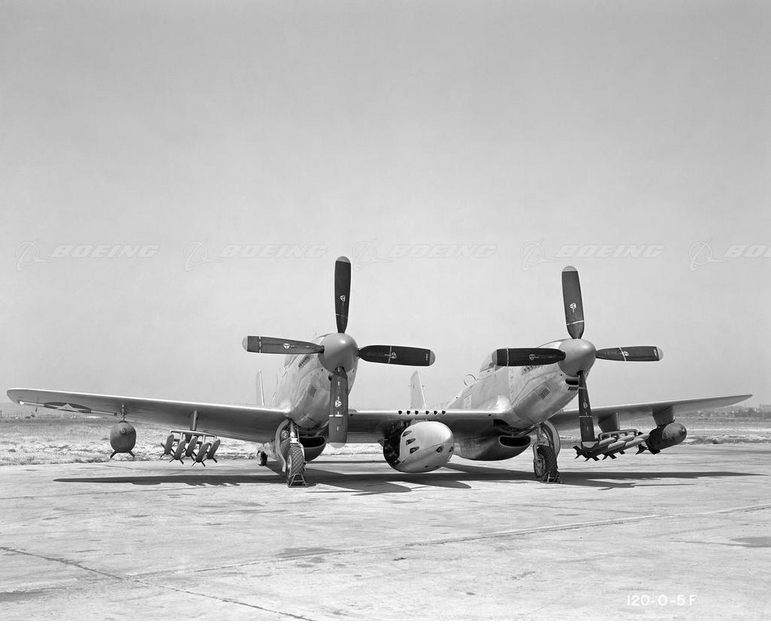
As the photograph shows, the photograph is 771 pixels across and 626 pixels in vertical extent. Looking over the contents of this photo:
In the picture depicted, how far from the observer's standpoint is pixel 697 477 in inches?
928

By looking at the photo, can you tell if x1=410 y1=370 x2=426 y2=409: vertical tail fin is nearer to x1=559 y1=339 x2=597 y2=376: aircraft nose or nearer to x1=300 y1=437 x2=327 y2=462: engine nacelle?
x1=300 y1=437 x2=327 y2=462: engine nacelle

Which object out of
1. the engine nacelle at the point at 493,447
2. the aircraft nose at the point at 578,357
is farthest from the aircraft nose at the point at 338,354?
the engine nacelle at the point at 493,447

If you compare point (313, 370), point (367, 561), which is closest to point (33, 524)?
point (367, 561)

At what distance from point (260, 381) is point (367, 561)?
92.6 feet

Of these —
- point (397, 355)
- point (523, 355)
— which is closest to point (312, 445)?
point (397, 355)

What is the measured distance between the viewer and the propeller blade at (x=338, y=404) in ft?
65.6

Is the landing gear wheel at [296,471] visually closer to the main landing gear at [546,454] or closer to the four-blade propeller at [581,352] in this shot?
the main landing gear at [546,454]

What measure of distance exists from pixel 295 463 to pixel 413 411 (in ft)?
16.8

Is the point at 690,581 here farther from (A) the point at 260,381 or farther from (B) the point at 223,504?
(A) the point at 260,381

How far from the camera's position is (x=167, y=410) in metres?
23.6

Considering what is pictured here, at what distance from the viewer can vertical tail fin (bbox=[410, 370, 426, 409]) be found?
105 feet

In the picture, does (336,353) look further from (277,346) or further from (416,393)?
(416,393)

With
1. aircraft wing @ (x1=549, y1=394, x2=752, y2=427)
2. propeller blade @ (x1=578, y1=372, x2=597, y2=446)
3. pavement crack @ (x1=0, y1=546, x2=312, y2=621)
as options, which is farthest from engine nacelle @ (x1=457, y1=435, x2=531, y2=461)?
pavement crack @ (x1=0, y1=546, x2=312, y2=621)

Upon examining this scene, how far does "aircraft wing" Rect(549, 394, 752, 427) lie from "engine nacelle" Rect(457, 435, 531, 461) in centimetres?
146
